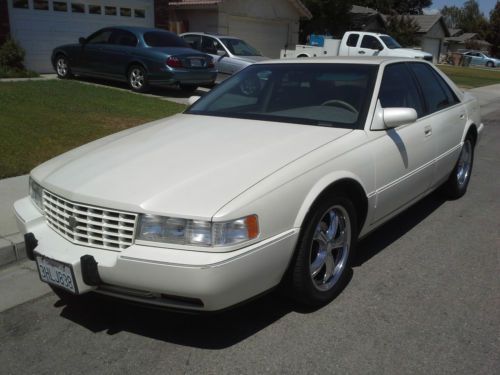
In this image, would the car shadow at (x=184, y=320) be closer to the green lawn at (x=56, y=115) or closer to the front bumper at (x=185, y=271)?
the front bumper at (x=185, y=271)

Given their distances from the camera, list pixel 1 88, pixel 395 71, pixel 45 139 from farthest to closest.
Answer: pixel 1 88 < pixel 45 139 < pixel 395 71

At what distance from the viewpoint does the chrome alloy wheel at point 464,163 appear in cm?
559

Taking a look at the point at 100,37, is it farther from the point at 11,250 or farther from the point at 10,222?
the point at 11,250

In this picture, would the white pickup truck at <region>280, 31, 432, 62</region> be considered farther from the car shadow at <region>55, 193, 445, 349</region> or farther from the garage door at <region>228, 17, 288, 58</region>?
the car shadow at <region>55, 193, 445, 349</region>

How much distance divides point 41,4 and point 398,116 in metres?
13.9

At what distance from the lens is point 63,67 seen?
13695 millimetres

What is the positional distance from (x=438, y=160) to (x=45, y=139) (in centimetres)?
524

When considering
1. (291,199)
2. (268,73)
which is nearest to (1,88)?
(268,73)

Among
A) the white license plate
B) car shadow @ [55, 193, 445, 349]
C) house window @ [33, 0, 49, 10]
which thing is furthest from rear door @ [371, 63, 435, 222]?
house window @ [33, 0, 49, 10]

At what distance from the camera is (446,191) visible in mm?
5680

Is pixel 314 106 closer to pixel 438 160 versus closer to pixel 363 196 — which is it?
pixel 363 196

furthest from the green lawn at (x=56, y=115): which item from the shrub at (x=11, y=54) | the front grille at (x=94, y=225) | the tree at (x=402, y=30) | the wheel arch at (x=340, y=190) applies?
the tree at (x=402, y=30)

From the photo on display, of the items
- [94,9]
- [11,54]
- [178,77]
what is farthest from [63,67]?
[178,77]

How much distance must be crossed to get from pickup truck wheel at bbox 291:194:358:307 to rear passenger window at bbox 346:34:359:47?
19.6 m
